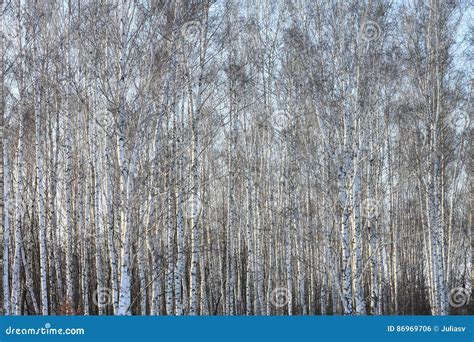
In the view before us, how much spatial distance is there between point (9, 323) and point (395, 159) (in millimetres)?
16301

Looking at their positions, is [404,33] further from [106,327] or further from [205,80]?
[106,327]

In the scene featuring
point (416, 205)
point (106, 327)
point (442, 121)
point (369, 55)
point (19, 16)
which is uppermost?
point (19, 16)

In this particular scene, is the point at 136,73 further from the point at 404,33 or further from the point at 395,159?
the point at 395,159

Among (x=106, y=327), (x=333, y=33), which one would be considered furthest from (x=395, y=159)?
(x=106, y=327)

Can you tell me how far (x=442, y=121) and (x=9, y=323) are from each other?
1172 cm

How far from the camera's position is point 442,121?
1522cm

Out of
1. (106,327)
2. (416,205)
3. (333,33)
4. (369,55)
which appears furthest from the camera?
(416,205)

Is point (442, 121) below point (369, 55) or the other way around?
below

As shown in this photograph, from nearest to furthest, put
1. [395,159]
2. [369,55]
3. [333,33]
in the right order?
[333,33] < [369,55] < [395,159]

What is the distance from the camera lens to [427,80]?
1434 cm

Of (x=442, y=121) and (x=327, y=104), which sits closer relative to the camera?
(x=327, y=104)

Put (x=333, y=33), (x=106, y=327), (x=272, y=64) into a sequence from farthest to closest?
(x=272, y=64) → (x=333, y=33) → (x=106, y=327)

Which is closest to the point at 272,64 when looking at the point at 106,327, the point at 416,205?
the point at 106,327

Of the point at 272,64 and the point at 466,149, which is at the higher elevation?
the point at 272,64
